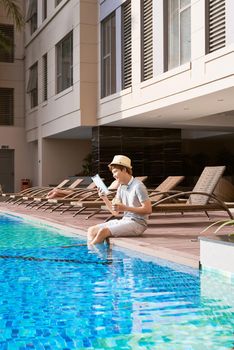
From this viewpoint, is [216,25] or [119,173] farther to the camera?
[216,25]

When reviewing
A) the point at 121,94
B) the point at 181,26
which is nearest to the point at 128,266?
the point at 181,26

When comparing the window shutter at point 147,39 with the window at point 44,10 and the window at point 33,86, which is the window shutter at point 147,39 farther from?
the window at point 33,86

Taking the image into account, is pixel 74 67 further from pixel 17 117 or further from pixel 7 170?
pixel 7 170

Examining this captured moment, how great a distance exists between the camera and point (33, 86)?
26859 mm

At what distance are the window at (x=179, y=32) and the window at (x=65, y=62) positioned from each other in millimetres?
6574

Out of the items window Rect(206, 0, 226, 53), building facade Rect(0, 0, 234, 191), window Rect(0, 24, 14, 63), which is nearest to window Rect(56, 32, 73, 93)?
building facade Rect(0, 0, 234, 191)

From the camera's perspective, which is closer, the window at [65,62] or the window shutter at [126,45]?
the window shutter at [126,45]

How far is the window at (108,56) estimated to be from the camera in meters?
18.8

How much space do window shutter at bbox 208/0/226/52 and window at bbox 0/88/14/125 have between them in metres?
17.4

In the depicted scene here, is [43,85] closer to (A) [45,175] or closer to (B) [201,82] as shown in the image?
(A) [45,175]

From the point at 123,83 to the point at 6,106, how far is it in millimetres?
12187

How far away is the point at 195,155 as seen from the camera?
25.8 metres

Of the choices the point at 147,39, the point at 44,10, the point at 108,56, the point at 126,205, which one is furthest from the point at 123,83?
the point at 126,205

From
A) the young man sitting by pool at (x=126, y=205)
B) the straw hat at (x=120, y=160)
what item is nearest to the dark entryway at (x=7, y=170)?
the young man sitting by pool at (x=126, y=205)
